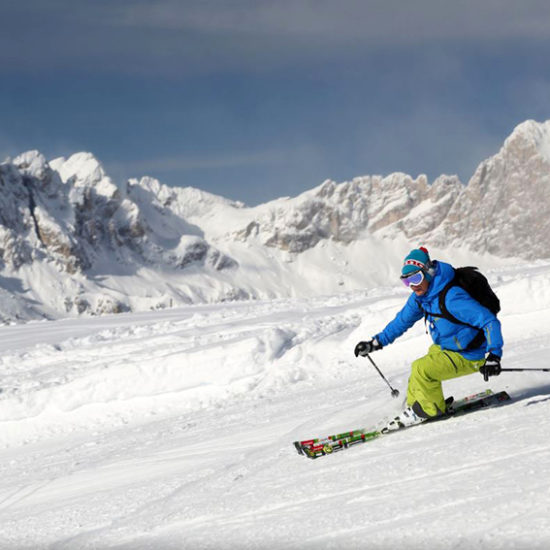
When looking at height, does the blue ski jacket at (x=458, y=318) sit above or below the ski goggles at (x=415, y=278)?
below

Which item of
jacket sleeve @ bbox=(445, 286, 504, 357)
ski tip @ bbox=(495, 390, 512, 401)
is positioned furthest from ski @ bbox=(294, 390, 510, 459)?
jacket sleeve @ bbox=(445, 286, 504, 357)

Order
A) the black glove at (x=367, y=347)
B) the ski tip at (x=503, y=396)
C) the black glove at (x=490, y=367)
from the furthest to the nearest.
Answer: the black glove at (x=367, y=347) < the ski tip at (x=503, y=396) < the black glove at (x=490, y=367)

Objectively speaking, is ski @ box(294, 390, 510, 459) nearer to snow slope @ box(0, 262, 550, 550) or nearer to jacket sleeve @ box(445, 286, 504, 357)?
snow slope @ box(0, 262, 550, 550)

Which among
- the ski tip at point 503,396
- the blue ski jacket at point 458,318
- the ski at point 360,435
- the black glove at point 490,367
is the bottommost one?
the ski tip at point 503,396

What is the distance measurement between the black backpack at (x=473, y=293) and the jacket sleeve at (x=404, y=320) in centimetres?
43

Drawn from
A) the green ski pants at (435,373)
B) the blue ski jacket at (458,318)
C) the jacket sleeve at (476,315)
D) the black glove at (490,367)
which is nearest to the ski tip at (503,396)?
the green ski pants at (435,373)

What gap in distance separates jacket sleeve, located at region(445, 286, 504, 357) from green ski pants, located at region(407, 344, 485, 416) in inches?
13.5

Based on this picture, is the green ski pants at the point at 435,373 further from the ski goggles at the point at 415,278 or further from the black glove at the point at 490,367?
the ski goggles at the point at 415,278

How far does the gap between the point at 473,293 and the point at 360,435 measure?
5.08 ft

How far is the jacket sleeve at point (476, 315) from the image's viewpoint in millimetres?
5203

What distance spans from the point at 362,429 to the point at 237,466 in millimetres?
Answer: 1166

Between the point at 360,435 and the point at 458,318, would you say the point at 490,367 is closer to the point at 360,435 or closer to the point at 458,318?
the point at 458,318

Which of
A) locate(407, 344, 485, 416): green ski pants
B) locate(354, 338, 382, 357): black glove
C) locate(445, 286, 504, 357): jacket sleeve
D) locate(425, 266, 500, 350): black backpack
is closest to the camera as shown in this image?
locate(445, 286, 504, 357): jacket sleeve

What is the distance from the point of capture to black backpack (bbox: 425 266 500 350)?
17.8 feet
